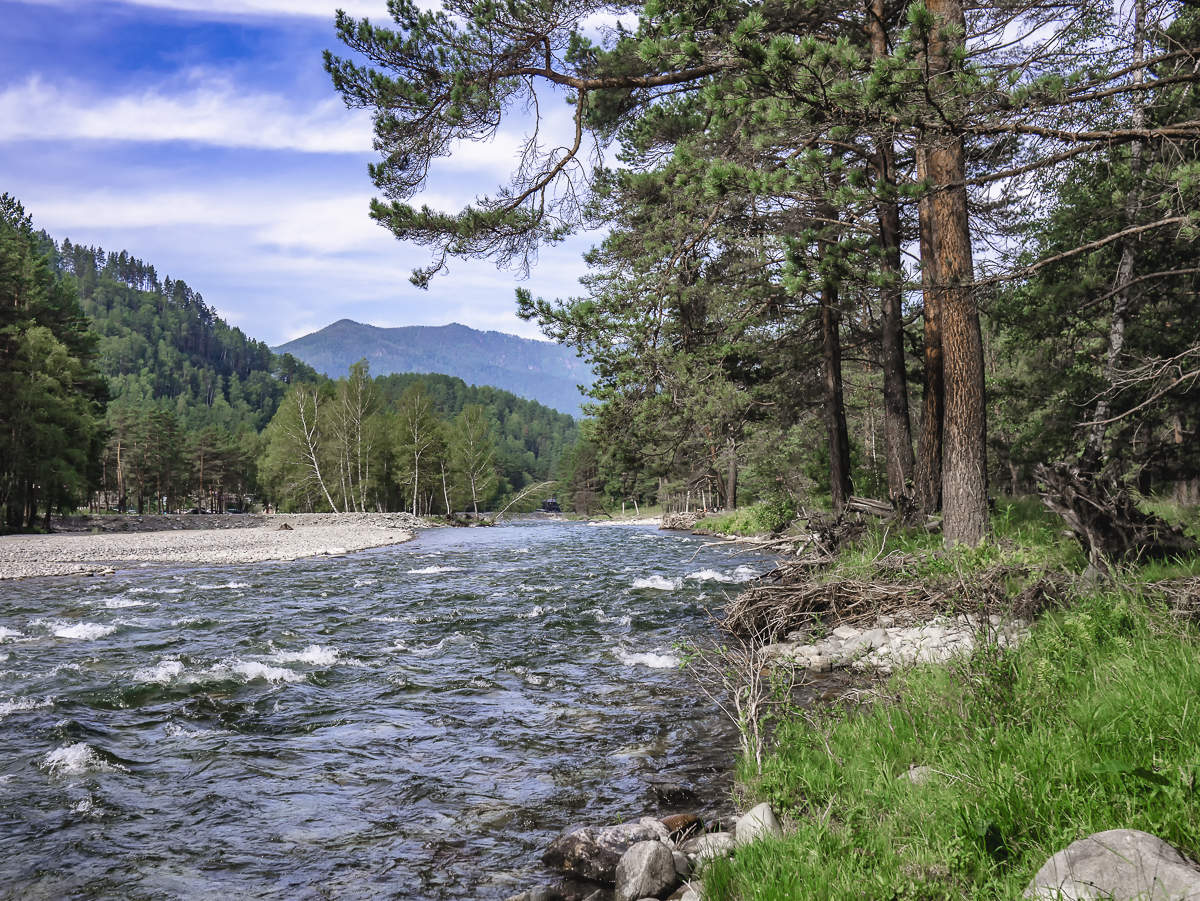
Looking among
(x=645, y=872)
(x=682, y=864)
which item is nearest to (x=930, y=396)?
(x=682, y=864)

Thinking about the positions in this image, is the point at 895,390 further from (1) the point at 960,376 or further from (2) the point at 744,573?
(2) the point at 744,573

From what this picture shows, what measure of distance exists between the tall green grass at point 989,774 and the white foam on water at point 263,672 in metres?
6.49

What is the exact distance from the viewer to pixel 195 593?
16.7 meters

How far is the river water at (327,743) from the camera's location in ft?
15.4

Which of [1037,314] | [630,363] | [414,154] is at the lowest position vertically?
[630,363]

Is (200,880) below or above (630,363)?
below

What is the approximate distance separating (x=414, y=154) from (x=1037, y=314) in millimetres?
13271

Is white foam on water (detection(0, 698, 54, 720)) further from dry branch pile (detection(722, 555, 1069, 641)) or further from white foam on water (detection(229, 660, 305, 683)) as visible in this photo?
dry branch pile (detection(722, 555, 1069, 641))

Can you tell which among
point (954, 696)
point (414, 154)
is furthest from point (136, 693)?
point (954, 696)

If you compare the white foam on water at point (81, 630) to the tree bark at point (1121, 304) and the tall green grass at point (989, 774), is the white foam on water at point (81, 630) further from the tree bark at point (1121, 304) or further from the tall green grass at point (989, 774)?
the tree bark at point (1121, 304)

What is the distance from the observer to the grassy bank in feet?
10.4

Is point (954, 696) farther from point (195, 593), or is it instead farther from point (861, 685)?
point (195, 593)

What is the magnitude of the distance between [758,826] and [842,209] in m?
8.32

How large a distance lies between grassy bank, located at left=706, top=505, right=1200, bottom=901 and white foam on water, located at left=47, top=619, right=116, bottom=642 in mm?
11060
